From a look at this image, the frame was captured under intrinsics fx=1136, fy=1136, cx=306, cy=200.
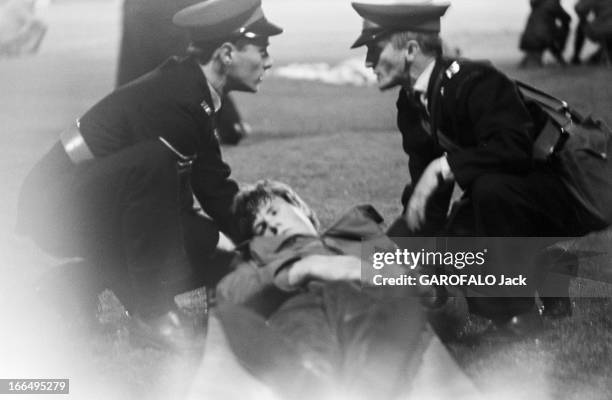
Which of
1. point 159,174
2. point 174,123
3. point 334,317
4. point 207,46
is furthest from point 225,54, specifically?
point 334,317

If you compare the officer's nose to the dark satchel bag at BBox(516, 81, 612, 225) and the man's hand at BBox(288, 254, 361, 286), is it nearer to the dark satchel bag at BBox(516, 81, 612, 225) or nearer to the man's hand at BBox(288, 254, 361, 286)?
the dark satchel bag at BBox(516, 81, 612, 225)

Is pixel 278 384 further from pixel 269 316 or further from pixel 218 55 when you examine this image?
pixel 218 55

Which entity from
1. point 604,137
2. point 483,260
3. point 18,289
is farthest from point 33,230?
point 604,137

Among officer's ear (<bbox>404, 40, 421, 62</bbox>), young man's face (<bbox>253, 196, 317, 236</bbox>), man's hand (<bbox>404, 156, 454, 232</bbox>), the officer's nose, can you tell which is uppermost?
officer's ear (<bbox>404, 40, 421, 62</bbox>)

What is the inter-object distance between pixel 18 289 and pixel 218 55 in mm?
859

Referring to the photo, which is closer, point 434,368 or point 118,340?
point 434,368

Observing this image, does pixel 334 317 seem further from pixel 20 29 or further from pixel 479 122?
pixel 20 29

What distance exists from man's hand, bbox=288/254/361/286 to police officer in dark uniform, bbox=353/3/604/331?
154 mm

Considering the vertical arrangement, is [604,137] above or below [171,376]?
above

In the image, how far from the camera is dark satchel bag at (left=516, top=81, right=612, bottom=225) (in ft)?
9.57

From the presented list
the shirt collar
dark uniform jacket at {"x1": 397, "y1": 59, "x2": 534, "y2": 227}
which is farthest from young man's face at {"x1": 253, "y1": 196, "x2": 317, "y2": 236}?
the shirt collar

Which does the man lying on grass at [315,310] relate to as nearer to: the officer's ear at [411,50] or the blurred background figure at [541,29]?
the officer's ear at [411,50]

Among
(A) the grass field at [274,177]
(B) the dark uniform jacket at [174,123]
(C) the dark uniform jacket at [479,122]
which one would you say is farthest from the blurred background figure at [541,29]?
(B) the dark uniform jacket at [174,123]

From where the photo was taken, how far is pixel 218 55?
2926 mm
